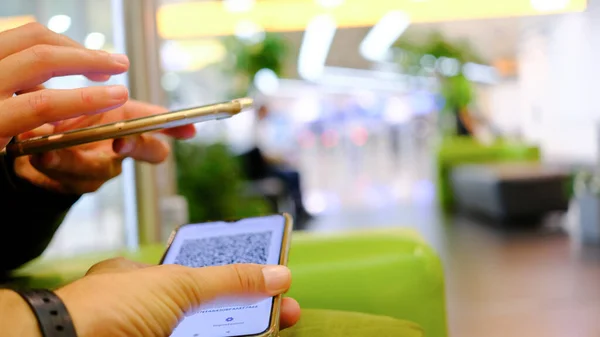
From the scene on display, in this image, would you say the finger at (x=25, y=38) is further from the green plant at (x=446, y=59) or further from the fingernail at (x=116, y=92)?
the green plant at (x=446, y=59)

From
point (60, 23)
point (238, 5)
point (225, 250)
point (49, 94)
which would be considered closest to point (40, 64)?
point (49, 94)

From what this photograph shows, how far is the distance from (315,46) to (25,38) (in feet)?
38.8

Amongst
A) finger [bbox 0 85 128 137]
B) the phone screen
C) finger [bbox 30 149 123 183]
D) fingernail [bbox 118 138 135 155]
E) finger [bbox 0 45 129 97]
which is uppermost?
finger [bbox 0 45 129 97]

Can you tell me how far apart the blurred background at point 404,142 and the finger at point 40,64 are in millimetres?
974

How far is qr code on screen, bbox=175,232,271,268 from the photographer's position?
92cm

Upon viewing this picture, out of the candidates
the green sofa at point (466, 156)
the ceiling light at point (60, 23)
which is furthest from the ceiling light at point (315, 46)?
the ceiling light at point (60, 23)

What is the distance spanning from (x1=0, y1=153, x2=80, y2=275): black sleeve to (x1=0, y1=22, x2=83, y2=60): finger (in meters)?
0.22

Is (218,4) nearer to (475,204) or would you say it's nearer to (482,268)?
(475,204)

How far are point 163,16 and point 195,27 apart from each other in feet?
1.78

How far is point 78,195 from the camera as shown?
1.14 metres

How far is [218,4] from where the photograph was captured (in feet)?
29.0

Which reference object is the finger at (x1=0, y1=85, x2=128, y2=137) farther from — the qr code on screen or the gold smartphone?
the qr code on screen

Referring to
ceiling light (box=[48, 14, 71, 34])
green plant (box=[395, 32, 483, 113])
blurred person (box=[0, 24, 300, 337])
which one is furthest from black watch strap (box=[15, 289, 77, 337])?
green plant (box=[395, 32, 483, 113])

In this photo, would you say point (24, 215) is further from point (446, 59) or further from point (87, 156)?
point (446, 59)
